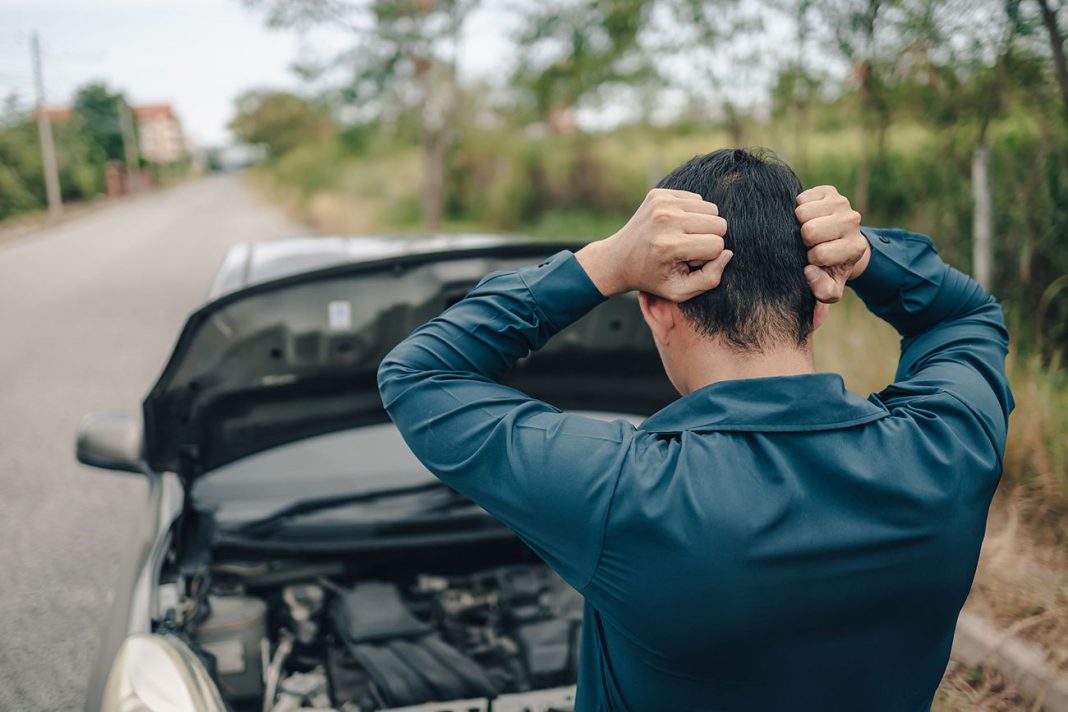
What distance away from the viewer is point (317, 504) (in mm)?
2488

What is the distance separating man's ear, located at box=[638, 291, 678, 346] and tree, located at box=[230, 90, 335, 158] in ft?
160

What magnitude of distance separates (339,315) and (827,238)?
4.76 feet

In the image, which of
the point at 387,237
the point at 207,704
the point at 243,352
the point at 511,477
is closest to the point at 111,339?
the point at 387,237

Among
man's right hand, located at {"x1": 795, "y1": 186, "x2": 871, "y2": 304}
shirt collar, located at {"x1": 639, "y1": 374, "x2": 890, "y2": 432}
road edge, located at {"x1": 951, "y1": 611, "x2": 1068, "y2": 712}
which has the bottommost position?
road edge, located at {"x1": 951, "y1": 611, "x2": 1068, "y2": 712}

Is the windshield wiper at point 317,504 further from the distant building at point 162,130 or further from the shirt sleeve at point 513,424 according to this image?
the distant building at point 162,130

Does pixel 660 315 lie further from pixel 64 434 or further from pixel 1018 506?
pixel 64 434

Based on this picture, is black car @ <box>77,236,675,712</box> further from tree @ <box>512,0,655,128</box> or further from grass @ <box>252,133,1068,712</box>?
tree @ <box>512,0,655,128</box>

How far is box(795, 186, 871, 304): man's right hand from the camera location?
1090mm

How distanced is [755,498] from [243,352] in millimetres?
1618

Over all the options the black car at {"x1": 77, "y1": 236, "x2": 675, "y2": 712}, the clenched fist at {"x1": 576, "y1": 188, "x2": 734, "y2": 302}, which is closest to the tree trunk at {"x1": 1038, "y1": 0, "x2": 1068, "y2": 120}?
the black car at {"x1": 77, "y1": 236, "x2": 675, "y2": 712}

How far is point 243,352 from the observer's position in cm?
219

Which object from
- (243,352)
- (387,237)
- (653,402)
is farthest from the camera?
(387,237)

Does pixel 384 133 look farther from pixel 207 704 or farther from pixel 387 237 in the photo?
pixel 207 704

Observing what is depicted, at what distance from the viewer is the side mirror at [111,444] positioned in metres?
2.28
